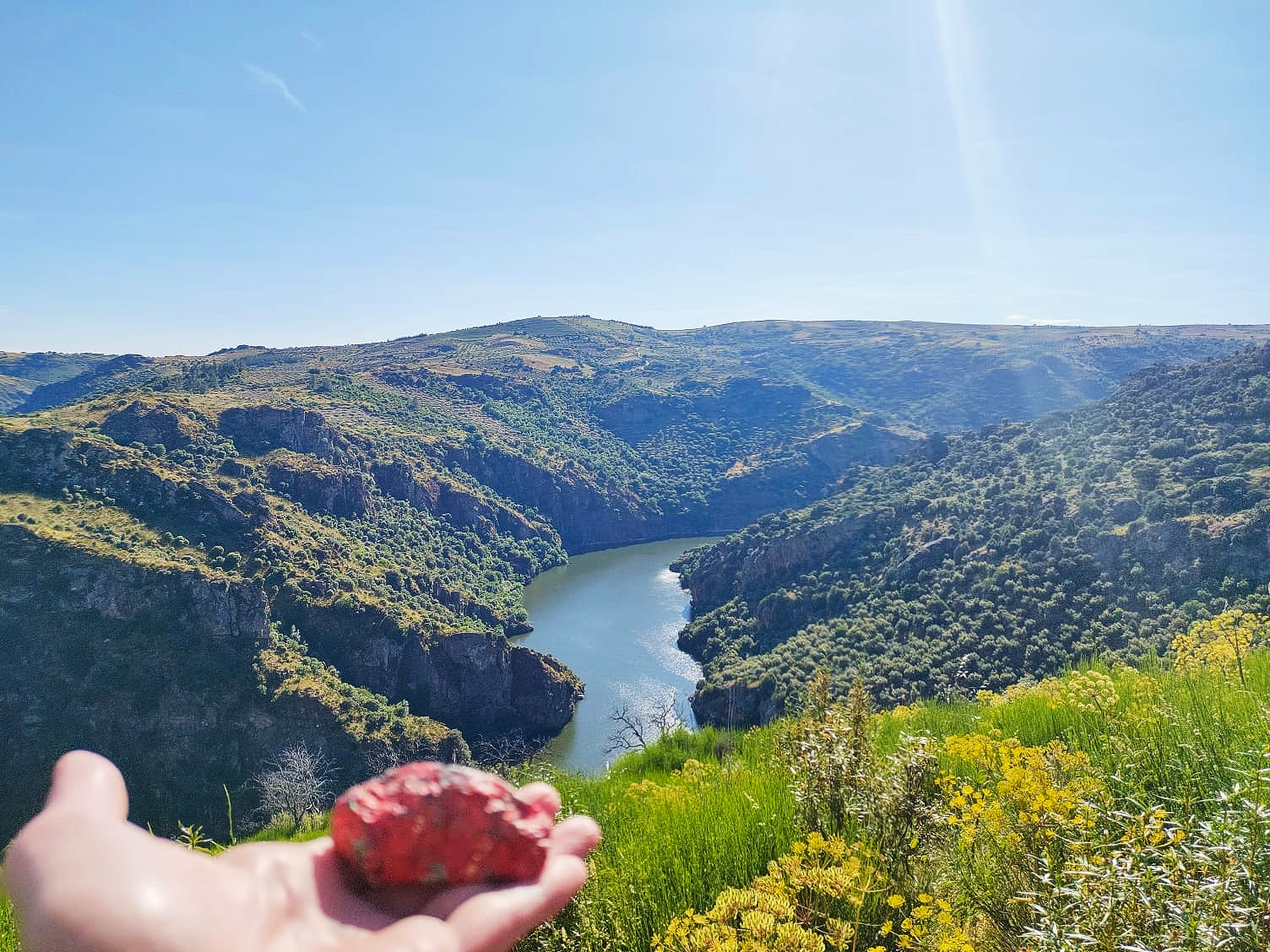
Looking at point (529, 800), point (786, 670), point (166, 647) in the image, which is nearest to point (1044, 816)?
point (529, 800)

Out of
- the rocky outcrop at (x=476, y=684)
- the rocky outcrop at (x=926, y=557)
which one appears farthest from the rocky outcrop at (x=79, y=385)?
the rocky outcrop at (x=926, y=557)

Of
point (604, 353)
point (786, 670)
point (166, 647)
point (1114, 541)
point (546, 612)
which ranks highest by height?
point (604, 353)

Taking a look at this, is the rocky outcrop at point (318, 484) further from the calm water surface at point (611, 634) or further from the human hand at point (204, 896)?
the human hand at point (204, 896)

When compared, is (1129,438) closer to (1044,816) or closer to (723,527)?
(1044,816)

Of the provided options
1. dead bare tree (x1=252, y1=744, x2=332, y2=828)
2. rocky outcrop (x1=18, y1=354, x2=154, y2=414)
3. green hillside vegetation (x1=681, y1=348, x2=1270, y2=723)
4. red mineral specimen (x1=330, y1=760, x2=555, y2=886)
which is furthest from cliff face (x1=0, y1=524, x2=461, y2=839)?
rocky outcrop (x1=18, y1=354, x2=154, y2=414)

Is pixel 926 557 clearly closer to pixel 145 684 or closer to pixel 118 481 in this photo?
pixel 145 684

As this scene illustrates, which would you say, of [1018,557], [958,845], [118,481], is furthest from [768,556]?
[958,845]

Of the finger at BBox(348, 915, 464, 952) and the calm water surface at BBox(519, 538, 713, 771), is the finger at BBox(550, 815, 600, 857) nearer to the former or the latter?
the finger at BBox(348, 915, 464, 952)
